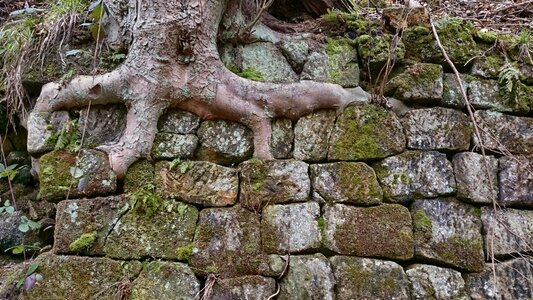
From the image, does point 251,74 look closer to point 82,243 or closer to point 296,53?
point 296,53

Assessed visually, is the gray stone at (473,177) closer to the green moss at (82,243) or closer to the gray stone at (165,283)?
the gray stone at (165,283)

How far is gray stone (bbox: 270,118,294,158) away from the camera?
2.43m

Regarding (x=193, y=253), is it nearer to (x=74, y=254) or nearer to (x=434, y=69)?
(x=74, y=254)

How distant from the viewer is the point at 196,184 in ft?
7.61

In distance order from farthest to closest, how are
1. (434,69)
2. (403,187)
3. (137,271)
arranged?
(434,69), (403,187), (137,271)

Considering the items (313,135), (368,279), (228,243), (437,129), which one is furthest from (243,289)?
(437,129)

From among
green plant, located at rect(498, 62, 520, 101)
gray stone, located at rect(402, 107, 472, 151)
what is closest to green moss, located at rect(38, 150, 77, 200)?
gray stone, located at rect(402, 107, 472, 151)

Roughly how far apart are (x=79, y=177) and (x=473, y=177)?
6.90 ft

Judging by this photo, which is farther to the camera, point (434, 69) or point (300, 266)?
point (434, 69)

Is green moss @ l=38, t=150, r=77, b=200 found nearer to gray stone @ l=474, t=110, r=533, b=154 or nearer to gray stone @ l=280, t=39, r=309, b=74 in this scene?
gray stone @ l=280, t=39, r=309, b=74

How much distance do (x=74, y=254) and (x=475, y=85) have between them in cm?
241

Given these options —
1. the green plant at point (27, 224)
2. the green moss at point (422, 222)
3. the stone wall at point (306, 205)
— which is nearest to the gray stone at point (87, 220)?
the stone wall at point (306, 205)

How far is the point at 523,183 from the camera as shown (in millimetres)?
2510

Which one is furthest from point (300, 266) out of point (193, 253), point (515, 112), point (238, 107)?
point (515, 112)
